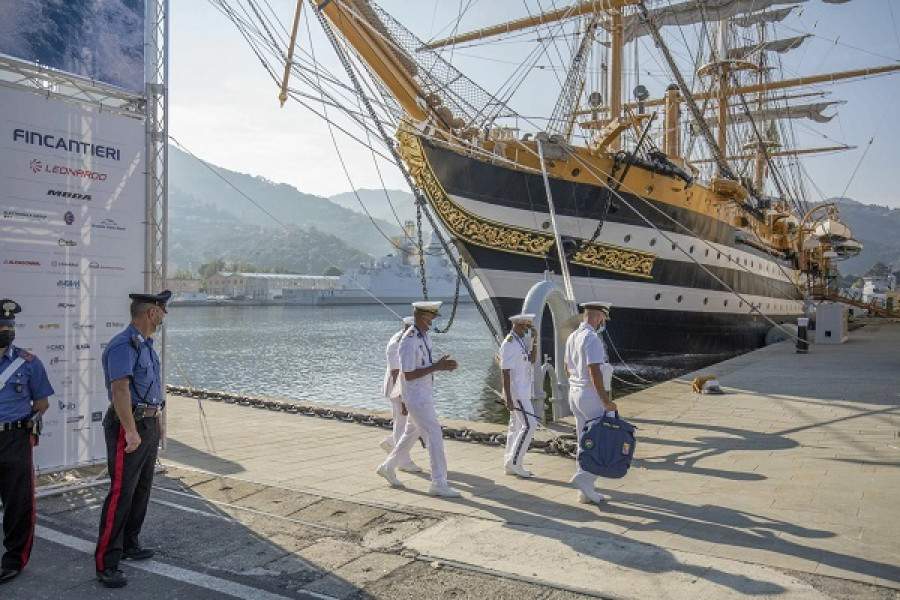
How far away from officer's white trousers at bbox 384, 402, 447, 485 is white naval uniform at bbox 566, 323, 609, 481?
1.05 meters

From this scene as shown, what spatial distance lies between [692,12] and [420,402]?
94.3ft

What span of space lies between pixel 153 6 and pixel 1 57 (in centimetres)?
152

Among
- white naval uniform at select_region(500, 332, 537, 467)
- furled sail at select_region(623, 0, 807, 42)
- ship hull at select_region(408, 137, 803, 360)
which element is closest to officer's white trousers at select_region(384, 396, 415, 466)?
white naval uniform at select_region(500, 332, 537, 467)

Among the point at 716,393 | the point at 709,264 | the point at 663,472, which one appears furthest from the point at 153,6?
the point at 709,264

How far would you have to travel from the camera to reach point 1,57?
5.29 metres

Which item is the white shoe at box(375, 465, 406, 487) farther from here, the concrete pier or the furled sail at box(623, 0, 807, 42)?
the furled sail at box(623, 0, 807, 42)

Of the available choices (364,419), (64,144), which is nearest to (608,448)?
(364,419)

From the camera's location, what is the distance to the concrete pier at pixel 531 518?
3848 millimetres

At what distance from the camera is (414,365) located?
19.2 ft

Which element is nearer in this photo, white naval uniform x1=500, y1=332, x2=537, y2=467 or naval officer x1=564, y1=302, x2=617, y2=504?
naval officer x1=564, y1=302, x2=617, y2=504

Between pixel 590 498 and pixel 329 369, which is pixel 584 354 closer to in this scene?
pixel 590 498

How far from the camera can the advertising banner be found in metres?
5.41

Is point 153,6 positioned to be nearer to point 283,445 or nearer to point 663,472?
point 283,445

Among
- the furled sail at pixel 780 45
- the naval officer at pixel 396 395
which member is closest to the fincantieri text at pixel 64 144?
the naval officer at pixel 396 395
